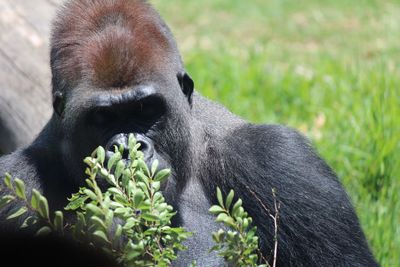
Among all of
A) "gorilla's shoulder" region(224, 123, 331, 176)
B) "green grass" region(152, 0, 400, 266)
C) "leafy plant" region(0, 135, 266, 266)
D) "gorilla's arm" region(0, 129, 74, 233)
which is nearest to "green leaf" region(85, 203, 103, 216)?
"leafy plant" region(0, 135, 266, 266)

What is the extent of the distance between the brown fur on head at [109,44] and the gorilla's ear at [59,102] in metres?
0.03

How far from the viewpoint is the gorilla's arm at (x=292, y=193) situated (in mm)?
4629

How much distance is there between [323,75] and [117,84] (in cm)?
427

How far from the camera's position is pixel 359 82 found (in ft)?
25.5

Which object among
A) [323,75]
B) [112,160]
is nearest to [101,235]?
[112,160]

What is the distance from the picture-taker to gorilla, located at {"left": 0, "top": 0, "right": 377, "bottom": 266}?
4297mm

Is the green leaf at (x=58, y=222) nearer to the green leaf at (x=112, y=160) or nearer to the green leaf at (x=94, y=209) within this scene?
the green leaf at (x=94, y=209)

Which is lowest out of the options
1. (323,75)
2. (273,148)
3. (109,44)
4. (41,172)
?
(323,75)

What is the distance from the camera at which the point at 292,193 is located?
185 inches

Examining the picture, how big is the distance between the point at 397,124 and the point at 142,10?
2.81 m

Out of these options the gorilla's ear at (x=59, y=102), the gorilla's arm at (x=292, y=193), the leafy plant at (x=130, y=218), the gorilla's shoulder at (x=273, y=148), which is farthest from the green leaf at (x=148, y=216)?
the gorilla's shoulder at (x=273, y=148)

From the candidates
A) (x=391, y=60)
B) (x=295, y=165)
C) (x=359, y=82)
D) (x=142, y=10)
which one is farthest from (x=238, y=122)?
(x=391, y=60)

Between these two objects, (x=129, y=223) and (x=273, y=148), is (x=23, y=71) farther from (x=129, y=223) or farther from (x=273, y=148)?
(x=129, y=223)

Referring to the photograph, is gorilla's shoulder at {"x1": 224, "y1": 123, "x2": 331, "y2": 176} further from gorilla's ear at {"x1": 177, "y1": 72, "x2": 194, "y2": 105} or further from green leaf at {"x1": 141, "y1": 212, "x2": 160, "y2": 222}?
green leaf at {"x1": 141, "y1": 212, "x2": 160, "y2": 222}
